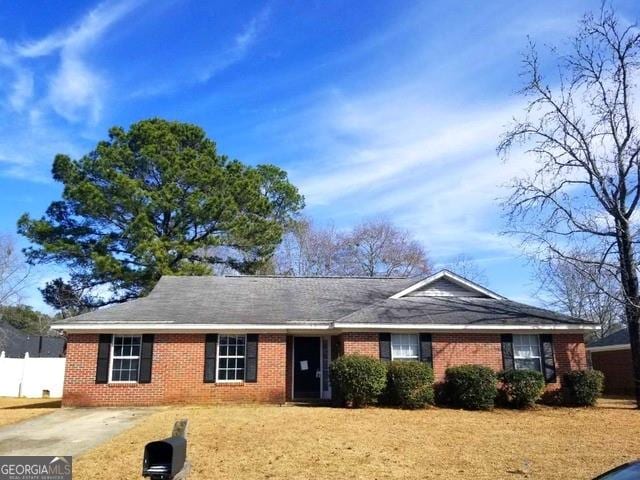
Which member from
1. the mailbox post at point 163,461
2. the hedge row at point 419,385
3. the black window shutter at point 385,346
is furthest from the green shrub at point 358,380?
the mailbox post at point 163,461

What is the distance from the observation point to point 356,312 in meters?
18.8

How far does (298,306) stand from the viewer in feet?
65.2

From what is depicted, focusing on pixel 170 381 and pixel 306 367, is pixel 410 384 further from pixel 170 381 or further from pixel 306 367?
pixel 170 381

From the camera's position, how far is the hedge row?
16.6 metres

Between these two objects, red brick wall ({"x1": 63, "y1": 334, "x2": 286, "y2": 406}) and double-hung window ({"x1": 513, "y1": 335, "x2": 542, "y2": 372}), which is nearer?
red brick wall ({"x1": 63, "y1": 334, "x2": 286, "y2": 406})

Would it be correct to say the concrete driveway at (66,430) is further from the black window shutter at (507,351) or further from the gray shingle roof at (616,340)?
the gray shingle roof at (616,340)

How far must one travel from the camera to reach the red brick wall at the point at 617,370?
24703mm

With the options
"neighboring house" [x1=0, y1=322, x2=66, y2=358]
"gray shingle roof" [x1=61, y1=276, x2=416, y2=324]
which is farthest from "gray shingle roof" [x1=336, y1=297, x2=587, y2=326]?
"neighboring house" [x1=0, y1=322, x2=66, y2=358]

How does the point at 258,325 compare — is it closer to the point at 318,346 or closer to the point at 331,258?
the point at 318,346

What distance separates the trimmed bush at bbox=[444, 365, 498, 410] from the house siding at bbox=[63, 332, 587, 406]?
1.05 metres

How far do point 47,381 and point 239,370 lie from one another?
499 inches

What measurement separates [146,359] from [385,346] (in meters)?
7.46

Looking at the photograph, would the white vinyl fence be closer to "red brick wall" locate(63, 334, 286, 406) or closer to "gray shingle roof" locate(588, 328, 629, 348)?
"red brick wall" locate(63, 334, 286, 406)

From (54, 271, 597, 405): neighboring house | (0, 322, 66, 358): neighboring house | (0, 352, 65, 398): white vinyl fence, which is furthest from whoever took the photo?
(0, 322, 66, 358): neighboring house
